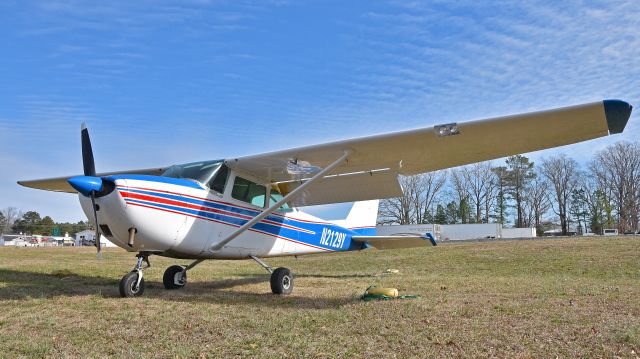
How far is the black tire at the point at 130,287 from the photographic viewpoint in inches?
294

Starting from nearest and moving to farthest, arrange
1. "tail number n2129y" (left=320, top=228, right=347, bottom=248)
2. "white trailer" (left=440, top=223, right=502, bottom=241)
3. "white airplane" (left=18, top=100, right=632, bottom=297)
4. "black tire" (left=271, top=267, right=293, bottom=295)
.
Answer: "white airplane" (left=18, top=100, right=632, bottom=297)
"black tire" (left=271, top=267, right=293, bottom=295)
"tail number n2129y" (left=320, top=228, right=347, bottom=248)
"white trailer" (left=440, top=223, right=502, bottom=241)

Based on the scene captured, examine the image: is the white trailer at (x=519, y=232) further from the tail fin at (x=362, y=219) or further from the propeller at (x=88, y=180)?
A: the propeller at (x=88, y=180)

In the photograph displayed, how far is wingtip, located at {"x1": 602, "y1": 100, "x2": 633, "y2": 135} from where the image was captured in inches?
239

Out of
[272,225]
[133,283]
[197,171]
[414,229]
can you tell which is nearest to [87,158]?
[197,171]

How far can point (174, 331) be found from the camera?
16.5ft

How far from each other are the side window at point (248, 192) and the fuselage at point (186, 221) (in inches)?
4.9

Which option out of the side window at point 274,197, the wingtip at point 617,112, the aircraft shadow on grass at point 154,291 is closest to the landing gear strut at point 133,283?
the aircraft shadow on grass at point 154,291

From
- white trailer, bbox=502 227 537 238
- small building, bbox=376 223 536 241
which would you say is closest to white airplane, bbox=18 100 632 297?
small building, bbox=376 223 536 241

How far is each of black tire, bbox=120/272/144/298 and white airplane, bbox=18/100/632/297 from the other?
2 centimetres

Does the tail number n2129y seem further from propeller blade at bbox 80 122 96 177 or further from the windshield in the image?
propeller blade at bbox 80 122 96 177

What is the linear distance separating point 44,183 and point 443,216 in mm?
77356

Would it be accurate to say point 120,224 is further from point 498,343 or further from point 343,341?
point 498,343

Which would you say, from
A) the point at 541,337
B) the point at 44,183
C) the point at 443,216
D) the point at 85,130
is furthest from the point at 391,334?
the point at 443,216

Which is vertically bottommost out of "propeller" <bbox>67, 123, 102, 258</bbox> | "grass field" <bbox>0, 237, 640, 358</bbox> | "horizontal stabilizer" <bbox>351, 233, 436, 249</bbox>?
"grass field" <bbox>0, 237, 640, 358</bbox>
